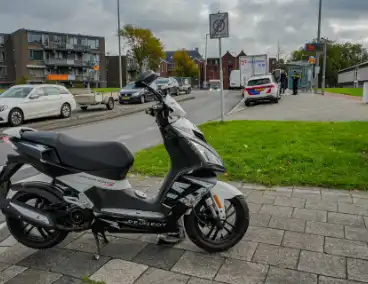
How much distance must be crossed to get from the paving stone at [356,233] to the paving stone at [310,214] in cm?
33

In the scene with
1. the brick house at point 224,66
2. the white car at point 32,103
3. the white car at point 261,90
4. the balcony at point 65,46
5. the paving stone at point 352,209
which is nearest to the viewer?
the paving stone at point 352,209

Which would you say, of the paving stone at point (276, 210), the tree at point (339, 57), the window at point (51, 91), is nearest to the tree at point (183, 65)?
A: the tree at point (339, 57)

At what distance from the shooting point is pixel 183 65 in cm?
8250

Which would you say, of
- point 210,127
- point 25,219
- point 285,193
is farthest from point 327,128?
point 25,219

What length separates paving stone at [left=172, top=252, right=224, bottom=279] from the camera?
3.12 meters

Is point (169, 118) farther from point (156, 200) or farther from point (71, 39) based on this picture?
point (71, 39)

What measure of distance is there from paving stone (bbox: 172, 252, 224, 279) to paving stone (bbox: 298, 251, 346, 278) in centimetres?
71

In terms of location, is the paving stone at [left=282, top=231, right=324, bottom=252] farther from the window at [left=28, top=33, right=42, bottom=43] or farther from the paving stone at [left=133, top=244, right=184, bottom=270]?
the window at [left=28, top=33, right=42, bottom=43]

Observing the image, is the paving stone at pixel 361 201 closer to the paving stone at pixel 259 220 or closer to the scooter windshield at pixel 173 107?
the paving stone at pixel 259 220

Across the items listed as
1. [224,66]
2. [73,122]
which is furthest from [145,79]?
[224,66]

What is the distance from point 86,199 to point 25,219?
604 millimetres

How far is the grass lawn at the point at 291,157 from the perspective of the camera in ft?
18.7

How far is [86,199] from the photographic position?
3.35 meters

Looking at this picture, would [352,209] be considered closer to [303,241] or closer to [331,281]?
[303,241]
